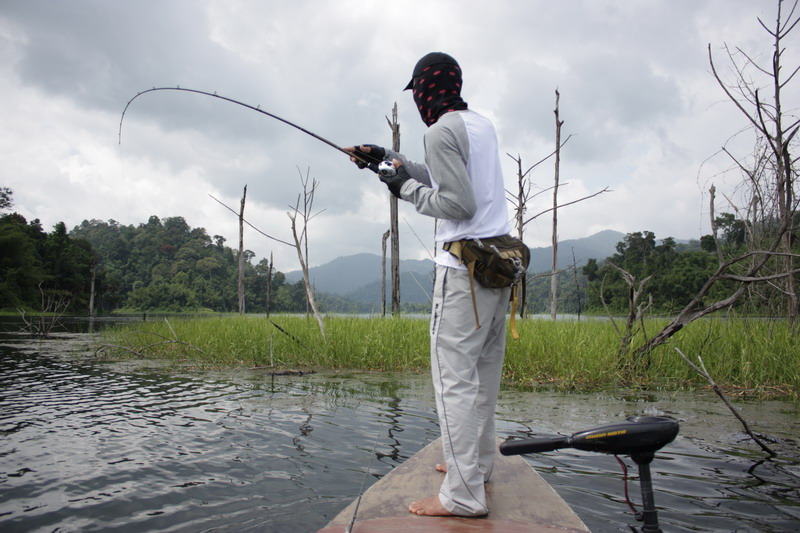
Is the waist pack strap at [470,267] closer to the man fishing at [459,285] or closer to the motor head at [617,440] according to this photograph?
the man fishing at [459,285]

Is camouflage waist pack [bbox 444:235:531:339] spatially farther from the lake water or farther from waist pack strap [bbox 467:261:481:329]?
the lake water

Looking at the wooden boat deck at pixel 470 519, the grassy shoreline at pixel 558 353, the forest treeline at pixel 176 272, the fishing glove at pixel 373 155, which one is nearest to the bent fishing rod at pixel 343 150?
the fishing glove at pixel 373 155

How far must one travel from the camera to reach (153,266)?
199 feet

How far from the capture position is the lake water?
2639 mm

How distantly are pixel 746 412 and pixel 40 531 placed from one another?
5.47 meters

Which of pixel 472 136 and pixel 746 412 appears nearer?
pixel 472 136

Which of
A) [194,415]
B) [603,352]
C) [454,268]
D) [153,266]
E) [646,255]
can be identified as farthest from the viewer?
[153,266]

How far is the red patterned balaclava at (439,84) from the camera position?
2.37m

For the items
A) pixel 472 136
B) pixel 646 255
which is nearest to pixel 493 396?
pixel 472 136

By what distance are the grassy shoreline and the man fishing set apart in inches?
155

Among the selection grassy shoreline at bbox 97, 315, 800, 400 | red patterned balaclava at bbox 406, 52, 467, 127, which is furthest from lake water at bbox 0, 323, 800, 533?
red patterned balaclava at bbox 406, 52, 467, 127

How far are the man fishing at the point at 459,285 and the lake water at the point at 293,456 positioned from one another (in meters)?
0.44

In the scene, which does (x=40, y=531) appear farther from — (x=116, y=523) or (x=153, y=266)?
(x=153, y=266)

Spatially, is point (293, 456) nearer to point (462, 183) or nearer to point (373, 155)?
point (373, 155)
